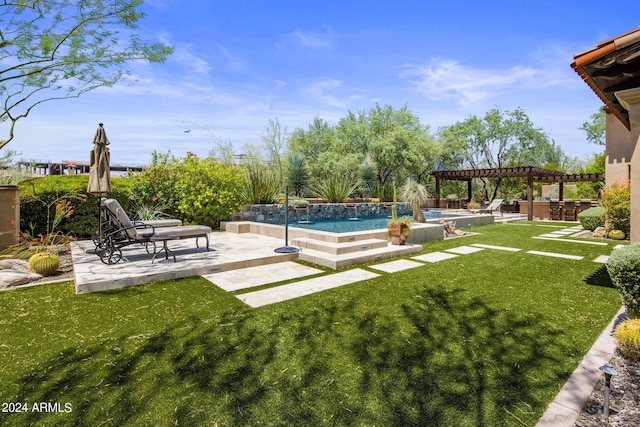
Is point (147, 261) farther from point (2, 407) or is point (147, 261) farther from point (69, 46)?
point (69, 46)

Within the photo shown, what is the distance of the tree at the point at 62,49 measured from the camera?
717cm

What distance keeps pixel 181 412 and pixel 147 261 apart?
4.51 metres

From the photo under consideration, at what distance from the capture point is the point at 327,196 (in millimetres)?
15875

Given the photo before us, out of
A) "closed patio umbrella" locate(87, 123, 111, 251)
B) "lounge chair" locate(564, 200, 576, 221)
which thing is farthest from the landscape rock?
"lounge chair" locate(564, 200, 576, 221)

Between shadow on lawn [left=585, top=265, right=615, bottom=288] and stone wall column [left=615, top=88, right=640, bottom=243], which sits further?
shadow on lawn [left=585, top=265, right=615, bottom=288]

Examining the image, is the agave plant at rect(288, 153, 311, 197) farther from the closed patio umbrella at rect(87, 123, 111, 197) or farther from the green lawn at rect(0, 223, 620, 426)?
Answer: the green lawn at rect(0, 223, 620, 426)

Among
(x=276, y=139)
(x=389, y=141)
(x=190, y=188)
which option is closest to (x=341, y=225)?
(x=190, y=188)

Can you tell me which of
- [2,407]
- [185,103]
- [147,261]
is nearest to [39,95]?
[147,261]

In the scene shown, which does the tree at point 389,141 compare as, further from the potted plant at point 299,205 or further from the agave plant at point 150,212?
the agave plant at point 150,212

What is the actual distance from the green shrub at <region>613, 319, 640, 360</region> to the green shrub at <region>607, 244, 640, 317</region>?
0.35 meters

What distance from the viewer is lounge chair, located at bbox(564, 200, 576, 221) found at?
17.5 metres

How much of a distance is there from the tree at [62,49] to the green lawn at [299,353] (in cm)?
600

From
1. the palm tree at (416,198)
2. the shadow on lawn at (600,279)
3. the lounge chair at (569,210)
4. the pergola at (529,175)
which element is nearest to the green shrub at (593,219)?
the palm tree at (416,198)

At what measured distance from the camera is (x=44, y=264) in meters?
5.35
